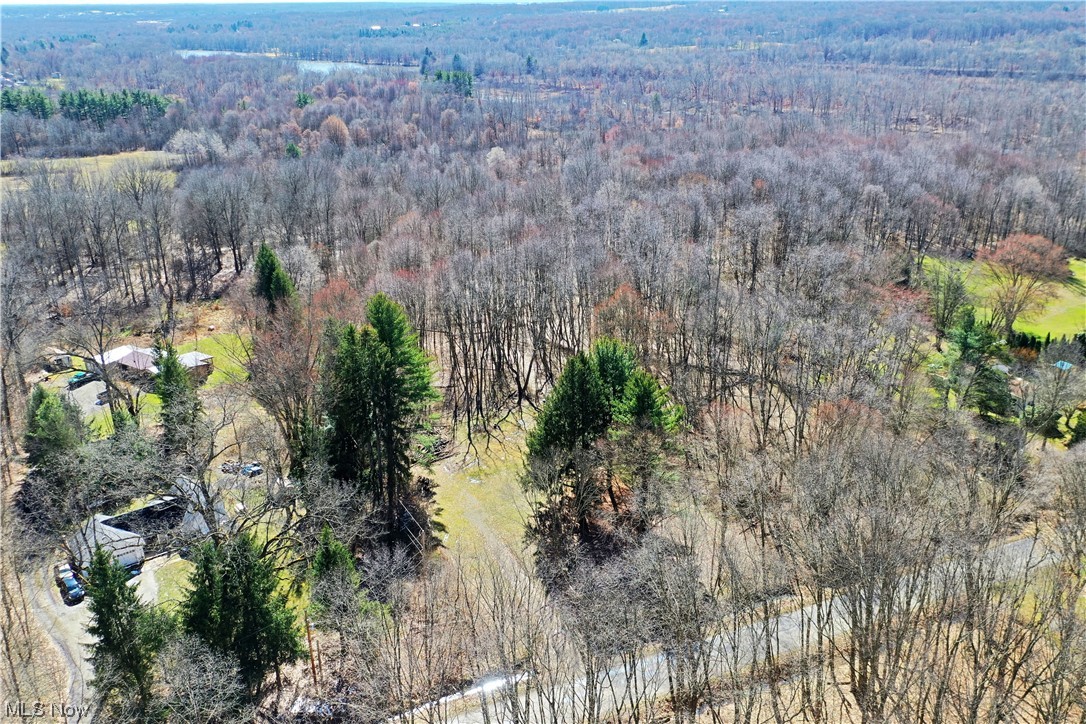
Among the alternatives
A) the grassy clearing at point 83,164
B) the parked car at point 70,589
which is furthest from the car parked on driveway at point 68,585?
the grassy clearing at point 83,164

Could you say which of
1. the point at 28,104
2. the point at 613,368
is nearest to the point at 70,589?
the point at 613,368

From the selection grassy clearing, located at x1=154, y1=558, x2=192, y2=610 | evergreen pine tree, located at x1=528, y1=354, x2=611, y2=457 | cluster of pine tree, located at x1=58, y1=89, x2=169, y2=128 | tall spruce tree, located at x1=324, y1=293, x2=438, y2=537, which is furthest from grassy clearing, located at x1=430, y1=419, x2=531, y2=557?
cluster of pine tree, located at x1=58, y1=89, x2=169, y2=128

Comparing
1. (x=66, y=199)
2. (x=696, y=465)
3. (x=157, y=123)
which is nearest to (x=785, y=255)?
(x=696, y=465)

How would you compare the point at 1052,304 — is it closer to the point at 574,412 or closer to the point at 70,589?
the point at 574,412

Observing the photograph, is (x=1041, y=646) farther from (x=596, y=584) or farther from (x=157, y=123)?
(x=157, y=123)

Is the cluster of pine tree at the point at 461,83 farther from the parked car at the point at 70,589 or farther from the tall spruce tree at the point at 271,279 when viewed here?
the parked car at the point at 70,589

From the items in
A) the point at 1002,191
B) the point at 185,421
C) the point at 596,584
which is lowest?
the point at 596,584
